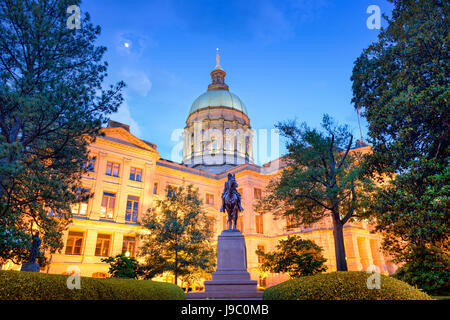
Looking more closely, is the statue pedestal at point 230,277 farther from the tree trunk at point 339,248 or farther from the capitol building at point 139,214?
the capitol building at point 139,214

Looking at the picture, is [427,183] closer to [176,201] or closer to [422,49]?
[422,49]

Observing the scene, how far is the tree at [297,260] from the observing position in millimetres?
22109

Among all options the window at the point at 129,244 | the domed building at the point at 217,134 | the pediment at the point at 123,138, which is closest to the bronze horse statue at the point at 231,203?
the window at the point at 129,244

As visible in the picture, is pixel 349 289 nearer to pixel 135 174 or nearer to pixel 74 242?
pixel 74 242

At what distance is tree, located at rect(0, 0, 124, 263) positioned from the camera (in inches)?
479

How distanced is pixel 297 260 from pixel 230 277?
912cm

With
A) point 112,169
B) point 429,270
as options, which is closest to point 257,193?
point 112,169

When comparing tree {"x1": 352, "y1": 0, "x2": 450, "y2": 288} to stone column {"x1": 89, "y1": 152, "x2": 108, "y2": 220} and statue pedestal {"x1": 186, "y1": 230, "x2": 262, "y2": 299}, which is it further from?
stone column {"x1": 89, "y1": 152, "x2": 108, "y2": 220}

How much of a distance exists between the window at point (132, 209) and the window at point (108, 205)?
1912 mm

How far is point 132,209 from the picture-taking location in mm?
38906

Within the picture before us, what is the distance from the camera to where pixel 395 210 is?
496 inches
